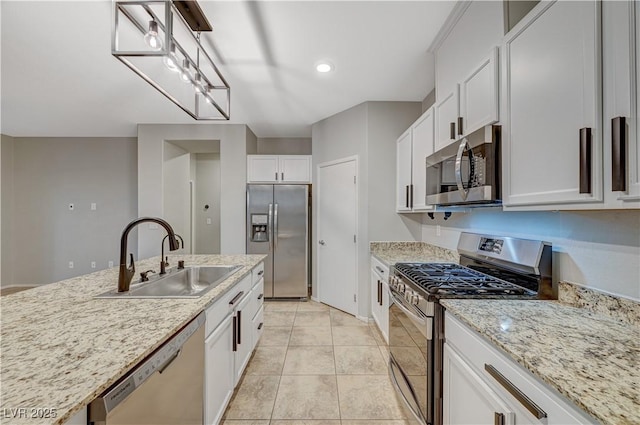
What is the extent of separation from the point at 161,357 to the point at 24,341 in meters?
0.42

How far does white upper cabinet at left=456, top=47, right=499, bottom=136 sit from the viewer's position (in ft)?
4.64

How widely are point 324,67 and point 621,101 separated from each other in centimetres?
221

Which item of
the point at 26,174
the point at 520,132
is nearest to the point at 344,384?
the point at 520,132

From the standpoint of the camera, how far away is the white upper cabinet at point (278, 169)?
428cm

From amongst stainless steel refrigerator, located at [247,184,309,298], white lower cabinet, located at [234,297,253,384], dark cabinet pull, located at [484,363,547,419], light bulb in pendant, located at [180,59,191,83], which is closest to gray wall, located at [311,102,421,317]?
stainless steel refrigerator, located at [247,184,309,298]

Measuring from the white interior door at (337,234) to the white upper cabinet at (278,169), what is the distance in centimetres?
39

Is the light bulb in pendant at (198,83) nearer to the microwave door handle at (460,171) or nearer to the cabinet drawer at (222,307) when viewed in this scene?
the cabinet drawer at (222,307)

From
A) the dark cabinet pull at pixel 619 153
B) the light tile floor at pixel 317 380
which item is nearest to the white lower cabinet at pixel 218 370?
the light tile floor at pixel 317 380

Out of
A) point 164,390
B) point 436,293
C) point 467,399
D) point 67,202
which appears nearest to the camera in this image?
point 164,390

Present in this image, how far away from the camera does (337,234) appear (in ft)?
12.2

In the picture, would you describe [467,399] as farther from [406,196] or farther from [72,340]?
[406,196]

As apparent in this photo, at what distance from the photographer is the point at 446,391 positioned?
131 centimetres

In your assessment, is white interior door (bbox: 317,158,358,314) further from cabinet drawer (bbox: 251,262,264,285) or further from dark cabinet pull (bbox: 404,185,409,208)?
cabinet drawer (bbox: 251,262,264,285)

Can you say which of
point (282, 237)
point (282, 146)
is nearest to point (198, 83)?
point (282, 237)
